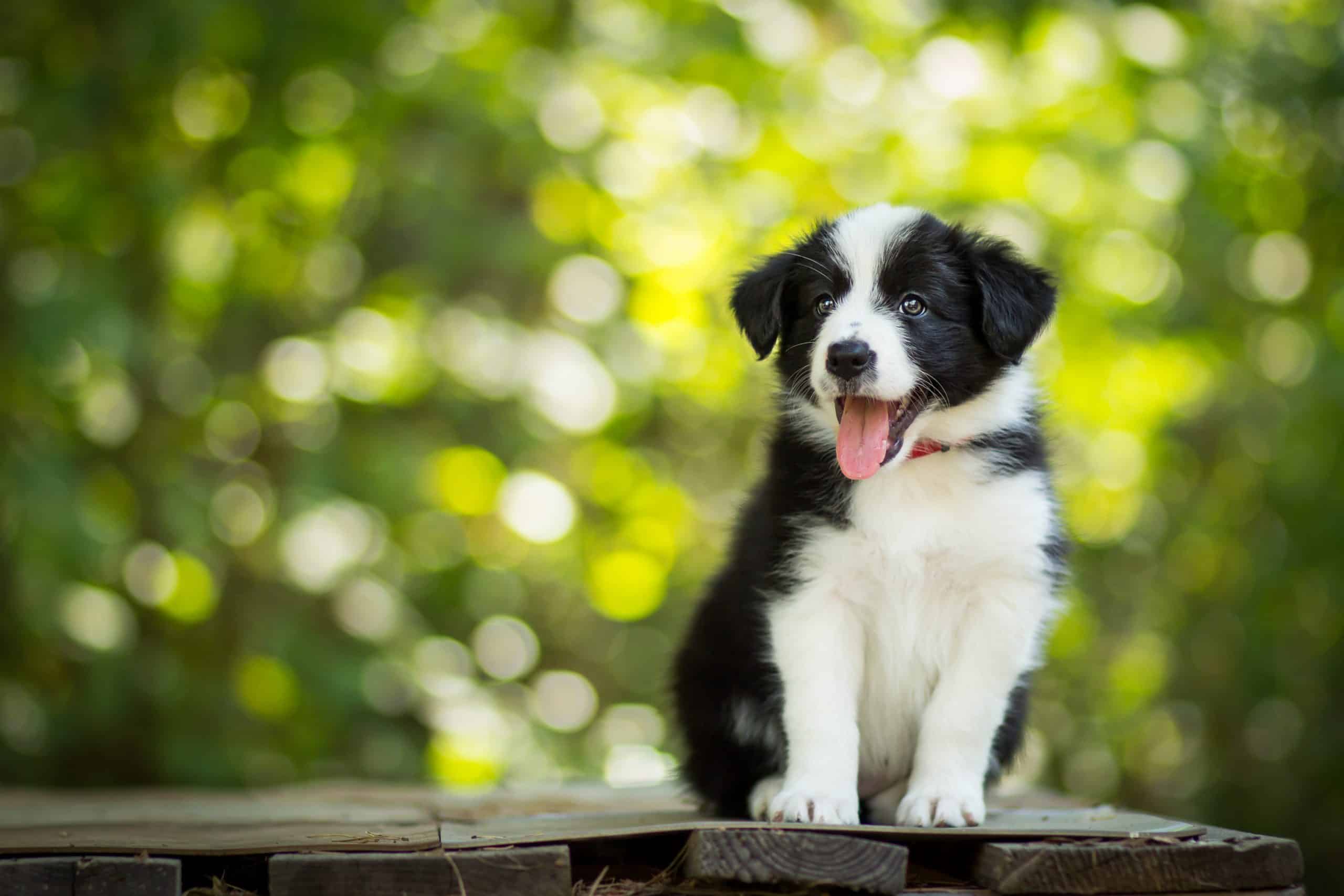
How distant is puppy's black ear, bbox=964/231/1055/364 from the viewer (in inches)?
115

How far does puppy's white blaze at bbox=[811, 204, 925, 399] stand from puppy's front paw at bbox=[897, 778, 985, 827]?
83 centimetres

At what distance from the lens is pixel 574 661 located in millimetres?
7246

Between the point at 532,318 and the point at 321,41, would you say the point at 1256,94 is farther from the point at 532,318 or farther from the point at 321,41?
the point at 321,41

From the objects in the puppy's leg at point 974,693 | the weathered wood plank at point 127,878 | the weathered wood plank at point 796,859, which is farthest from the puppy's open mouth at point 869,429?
the weathered wood plank at point 127,878

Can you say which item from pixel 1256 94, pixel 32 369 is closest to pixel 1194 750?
pixel 1256 94

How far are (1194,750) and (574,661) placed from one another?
329 cm

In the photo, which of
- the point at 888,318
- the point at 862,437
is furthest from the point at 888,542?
the point at 888,318

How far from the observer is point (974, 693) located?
2.79 meters

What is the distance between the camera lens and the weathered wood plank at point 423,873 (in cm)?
237

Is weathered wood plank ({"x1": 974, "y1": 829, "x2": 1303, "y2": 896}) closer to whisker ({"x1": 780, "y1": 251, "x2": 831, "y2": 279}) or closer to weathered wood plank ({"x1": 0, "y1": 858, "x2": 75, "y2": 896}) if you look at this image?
whisker ({"x1": 780, "y1": 251, "x2": 831, "y2": 279})

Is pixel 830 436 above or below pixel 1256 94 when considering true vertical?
below

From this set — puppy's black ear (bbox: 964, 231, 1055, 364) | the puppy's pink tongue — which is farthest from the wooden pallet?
puppy's black ear (bbox: 964, 231, 1055, 364)

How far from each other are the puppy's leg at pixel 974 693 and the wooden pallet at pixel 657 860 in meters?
0.12

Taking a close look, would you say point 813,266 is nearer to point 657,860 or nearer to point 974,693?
point 974,693
